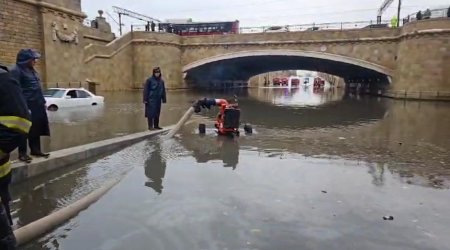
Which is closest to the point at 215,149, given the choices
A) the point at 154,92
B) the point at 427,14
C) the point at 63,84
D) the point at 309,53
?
the point at 154,92

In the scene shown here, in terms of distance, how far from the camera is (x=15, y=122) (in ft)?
9.76

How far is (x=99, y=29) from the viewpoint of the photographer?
42844mm

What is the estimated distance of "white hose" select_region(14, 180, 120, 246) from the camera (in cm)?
376

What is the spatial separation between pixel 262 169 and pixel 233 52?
35.5 meters

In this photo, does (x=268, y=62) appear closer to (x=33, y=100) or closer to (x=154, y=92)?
(x=154, y=92)

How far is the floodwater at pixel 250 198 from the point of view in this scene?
4.00 metres

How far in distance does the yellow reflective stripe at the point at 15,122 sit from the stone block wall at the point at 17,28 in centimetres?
1837

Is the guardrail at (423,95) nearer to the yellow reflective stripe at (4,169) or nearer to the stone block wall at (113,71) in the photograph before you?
the stone block wall at (113,71)

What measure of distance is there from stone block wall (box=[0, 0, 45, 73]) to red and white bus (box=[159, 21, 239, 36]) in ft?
86.2

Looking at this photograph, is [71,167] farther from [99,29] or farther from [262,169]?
[99,29]

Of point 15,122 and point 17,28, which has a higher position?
point 17,28

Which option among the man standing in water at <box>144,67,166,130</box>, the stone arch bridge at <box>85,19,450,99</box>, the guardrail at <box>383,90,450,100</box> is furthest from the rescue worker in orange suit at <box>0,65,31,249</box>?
the stone arch bridge at <box>85,19,450,99</box>

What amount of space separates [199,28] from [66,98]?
32.2 metres

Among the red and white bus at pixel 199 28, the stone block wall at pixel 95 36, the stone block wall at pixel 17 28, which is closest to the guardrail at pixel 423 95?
the red and white bus at pixel 199 28
